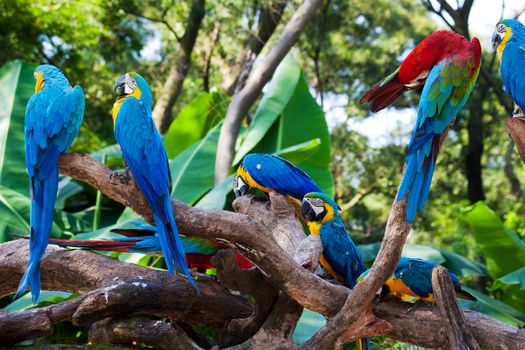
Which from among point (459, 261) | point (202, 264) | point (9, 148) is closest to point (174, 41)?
point (9, 148)

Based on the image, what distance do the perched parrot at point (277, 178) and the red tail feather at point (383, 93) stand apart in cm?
62

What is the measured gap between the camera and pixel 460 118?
9211mm

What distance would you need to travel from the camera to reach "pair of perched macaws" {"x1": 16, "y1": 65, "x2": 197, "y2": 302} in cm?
210

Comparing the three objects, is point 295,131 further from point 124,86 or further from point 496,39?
point 124,86

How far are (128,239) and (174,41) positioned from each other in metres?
7.69

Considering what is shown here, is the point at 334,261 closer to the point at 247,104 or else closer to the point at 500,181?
the point at 247,104

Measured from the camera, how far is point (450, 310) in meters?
2.15

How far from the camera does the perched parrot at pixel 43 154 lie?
2133 millimetres

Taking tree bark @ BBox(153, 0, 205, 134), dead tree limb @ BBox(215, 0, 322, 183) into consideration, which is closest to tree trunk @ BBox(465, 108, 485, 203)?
dead tree limb @ BBox(215, 0, 322, 183)

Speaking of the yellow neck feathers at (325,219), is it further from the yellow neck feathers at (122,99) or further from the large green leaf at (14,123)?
the large green leaf at (14,123)

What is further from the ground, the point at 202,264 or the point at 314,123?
the point at 314,123

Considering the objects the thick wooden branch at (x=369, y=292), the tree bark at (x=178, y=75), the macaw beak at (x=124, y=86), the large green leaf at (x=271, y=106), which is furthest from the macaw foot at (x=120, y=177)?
the tree bark at (x=178, y=75)

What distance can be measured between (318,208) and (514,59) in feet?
2.97

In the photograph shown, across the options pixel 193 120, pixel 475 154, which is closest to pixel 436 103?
pixel 193 120
